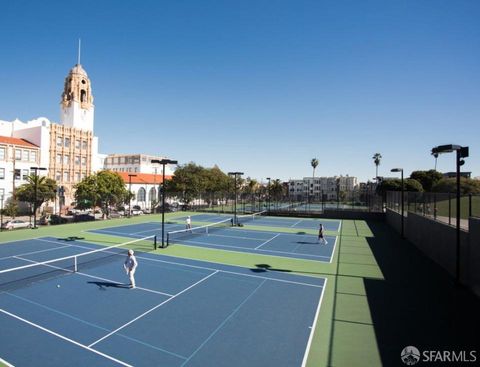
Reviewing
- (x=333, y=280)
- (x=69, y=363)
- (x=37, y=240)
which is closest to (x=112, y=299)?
(x=69, y=363)

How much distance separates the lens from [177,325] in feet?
29.5

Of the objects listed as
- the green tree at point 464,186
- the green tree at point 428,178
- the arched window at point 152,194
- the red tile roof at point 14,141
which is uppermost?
the red tile roof at point 14,141

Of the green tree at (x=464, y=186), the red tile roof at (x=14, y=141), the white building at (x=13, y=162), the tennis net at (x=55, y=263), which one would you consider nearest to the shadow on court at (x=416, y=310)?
the tennis net at (x=55, y=263)

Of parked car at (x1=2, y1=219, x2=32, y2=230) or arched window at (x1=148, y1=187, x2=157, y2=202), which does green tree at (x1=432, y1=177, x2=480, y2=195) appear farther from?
parked car at (x1=2, y1=219, x2=32, y2=230)

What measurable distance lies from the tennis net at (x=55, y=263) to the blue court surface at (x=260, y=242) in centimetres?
406

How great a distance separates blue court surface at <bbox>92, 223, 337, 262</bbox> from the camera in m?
19.5

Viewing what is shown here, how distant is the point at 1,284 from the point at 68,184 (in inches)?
→ 2066

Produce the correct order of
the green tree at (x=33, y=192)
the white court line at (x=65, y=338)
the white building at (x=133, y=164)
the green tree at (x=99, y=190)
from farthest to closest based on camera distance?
the white building at (x=133, y=164), the green tree at (x=99, y=190), the green tree at (x=33, y=192), the white court line at (x=65, y=338)

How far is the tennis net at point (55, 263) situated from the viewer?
13.2m

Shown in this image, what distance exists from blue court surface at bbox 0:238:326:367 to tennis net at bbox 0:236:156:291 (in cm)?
22

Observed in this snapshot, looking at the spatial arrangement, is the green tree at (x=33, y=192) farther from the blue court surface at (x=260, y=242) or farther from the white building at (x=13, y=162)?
the blue court surface at (x=260, y=242)

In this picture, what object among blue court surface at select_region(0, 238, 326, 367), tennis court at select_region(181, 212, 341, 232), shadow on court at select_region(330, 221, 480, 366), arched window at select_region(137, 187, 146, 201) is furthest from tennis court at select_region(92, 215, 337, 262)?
arched window at select_region(137, 187, 146, 201)

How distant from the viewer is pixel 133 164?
10819 cm

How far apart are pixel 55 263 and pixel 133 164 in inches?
3824
